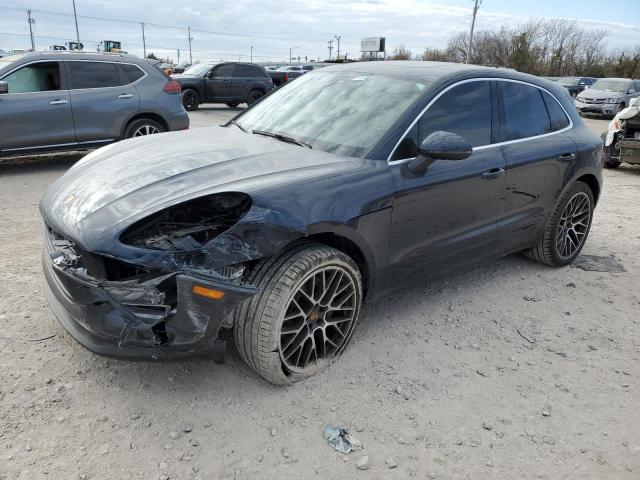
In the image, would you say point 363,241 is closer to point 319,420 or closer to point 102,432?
point 319,420

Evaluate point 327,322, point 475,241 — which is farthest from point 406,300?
point 327,322

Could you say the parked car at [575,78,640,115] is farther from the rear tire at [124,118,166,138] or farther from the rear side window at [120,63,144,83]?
the rear side window at [120,63,144,83]

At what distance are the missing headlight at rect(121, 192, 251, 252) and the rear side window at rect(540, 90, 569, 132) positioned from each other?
2909 millimetres

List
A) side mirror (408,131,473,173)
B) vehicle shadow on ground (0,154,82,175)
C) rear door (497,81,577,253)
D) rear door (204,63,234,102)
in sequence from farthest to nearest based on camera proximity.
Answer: rear door (204,63,234,102) < vehicle shadow on ground (0,154,82,175) < rear door (497,81,577,253) < side mirror (408,131,473,173)

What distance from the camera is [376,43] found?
4762 cm

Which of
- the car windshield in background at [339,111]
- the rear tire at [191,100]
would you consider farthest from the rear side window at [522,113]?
the rear tire at [191,100]

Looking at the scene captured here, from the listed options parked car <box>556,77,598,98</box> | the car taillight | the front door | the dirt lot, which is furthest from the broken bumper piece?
parked car <box>556,77,598,98</box>

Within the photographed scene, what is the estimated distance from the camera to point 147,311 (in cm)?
231

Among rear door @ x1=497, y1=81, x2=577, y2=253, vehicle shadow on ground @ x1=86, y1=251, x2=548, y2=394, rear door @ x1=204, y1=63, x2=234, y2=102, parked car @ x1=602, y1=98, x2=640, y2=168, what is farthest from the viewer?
rear door @ x1=204, y1=63, x2=234, y2=102

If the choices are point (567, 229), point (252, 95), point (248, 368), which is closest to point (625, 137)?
point (567, 229)

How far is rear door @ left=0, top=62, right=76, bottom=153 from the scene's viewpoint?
7.13m

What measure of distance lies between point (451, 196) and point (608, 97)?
22421 mm

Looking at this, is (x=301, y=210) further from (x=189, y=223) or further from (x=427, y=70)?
(x=427, y=70)

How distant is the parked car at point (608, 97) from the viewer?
21.8 m
